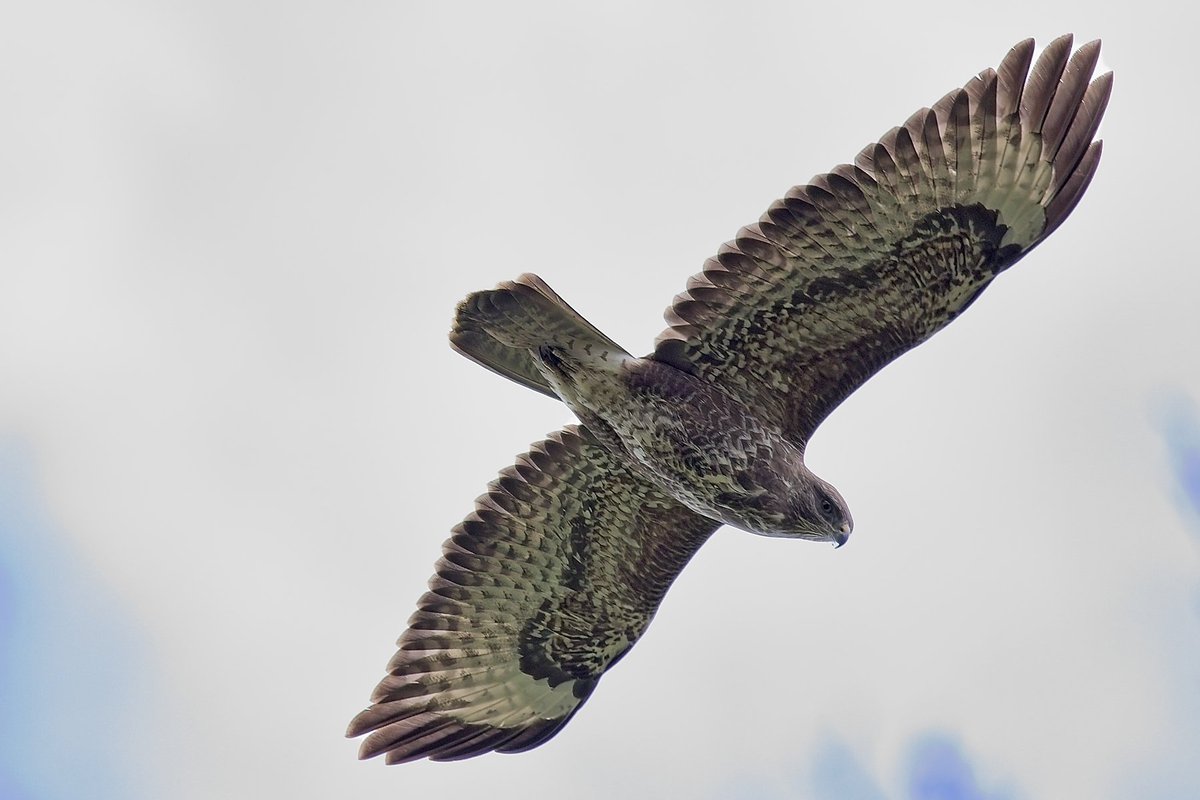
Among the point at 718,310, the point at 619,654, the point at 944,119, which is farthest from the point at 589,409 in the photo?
the point at 944,119

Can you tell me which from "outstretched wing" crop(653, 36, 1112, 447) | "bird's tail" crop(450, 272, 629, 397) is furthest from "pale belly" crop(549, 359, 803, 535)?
"outstretched wing" crop(653, 36, 1112, 447)

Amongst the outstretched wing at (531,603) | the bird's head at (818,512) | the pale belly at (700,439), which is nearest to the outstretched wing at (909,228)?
the pale belly at (700,439)

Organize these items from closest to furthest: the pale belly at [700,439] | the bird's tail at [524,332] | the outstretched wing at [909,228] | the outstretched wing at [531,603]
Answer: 1. the outstretched wing at [909,228]
2. the bird's tail at [524,332]
3. the pale belly at [700,439]
4. the outstretched wing at [531,603]

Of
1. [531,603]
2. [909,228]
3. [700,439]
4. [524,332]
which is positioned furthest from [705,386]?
[531,603]

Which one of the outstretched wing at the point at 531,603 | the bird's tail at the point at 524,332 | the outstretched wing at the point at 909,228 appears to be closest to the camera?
the outstretched wing at the point at 909,228

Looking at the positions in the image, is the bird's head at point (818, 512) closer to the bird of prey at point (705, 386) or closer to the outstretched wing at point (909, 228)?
the bird of prey at point (705, 386)

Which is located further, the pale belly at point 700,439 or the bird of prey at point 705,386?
the pale belly at point 700,439

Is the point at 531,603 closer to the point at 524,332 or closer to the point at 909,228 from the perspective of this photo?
the point at 524,332
